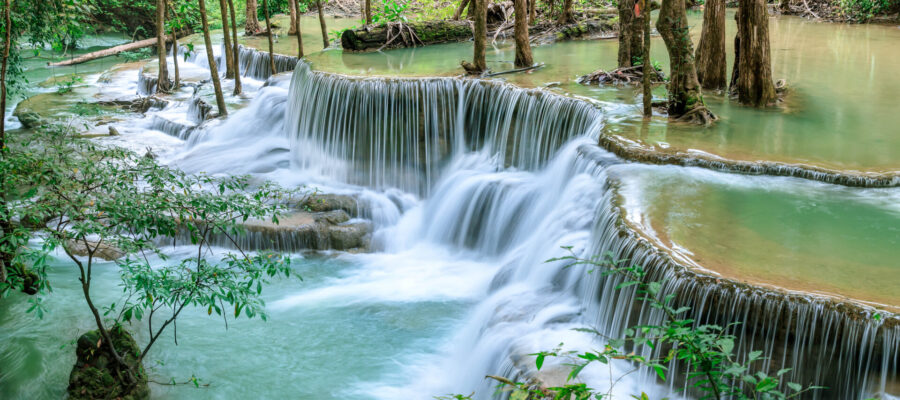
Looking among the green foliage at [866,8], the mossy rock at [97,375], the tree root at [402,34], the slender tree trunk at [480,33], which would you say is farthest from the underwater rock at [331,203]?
the green foliage at [866,8]

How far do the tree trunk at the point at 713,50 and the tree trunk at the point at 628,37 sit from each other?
1173mm

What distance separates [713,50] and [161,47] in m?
12.5

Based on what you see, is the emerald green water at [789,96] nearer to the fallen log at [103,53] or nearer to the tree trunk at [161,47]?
the tree trunk at [161,47]

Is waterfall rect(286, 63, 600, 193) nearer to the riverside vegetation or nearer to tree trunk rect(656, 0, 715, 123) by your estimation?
the riverside vegetation

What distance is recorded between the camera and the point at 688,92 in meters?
10.1

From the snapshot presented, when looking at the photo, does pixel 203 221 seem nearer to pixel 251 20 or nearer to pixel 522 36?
pixel 522 36

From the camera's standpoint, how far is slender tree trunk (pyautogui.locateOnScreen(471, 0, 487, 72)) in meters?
12.4

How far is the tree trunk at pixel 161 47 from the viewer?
16.8 meters

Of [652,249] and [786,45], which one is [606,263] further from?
[786,45]

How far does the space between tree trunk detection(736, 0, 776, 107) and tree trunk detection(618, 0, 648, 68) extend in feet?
7.38

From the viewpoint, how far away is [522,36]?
1359 cm

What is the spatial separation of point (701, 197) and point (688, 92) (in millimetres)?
2990

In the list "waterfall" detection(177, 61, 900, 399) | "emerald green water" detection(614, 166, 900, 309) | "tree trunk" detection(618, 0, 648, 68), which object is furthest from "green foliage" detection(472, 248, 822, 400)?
"tree trunk" detection(618, 0, 648, 68)

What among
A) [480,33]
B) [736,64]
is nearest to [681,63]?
[736,64]
